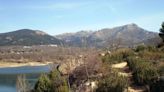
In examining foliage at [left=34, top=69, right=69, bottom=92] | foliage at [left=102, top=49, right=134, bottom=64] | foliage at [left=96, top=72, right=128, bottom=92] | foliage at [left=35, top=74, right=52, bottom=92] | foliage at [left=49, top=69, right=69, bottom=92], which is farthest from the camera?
foliage at [left=102, top=49, right=134, bottom=64]

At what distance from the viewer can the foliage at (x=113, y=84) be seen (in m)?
19.7

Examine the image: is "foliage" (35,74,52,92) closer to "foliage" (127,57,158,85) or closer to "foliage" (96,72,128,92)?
"foliage" (96,72,128,92)

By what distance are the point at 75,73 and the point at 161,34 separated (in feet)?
53.7

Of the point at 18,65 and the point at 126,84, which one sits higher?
the point at 126,84

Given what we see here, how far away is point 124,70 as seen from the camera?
26328mm

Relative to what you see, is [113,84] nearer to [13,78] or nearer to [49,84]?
[49,84]

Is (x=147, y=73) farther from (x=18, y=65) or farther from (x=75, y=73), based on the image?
(x=18, y=65)

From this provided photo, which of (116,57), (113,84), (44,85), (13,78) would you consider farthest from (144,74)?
(13,78)

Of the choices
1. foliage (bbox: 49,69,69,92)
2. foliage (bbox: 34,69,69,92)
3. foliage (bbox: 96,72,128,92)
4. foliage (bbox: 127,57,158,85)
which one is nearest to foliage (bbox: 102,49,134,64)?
foliage (bbox: 49,69,69,92)

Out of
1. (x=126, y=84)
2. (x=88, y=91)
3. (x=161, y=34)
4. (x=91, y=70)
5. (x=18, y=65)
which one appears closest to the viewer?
(x=126, y=84)

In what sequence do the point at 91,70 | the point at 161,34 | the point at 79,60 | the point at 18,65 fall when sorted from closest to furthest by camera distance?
the point at 91,70
the point at 79,60
the point at 161,34
the point at 18,65

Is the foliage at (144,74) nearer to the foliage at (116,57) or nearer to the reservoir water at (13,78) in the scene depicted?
the foliage at (116,57)

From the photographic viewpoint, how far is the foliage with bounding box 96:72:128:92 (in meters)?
19.7

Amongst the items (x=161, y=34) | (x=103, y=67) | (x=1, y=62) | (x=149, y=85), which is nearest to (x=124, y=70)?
(x=103, y=67)
